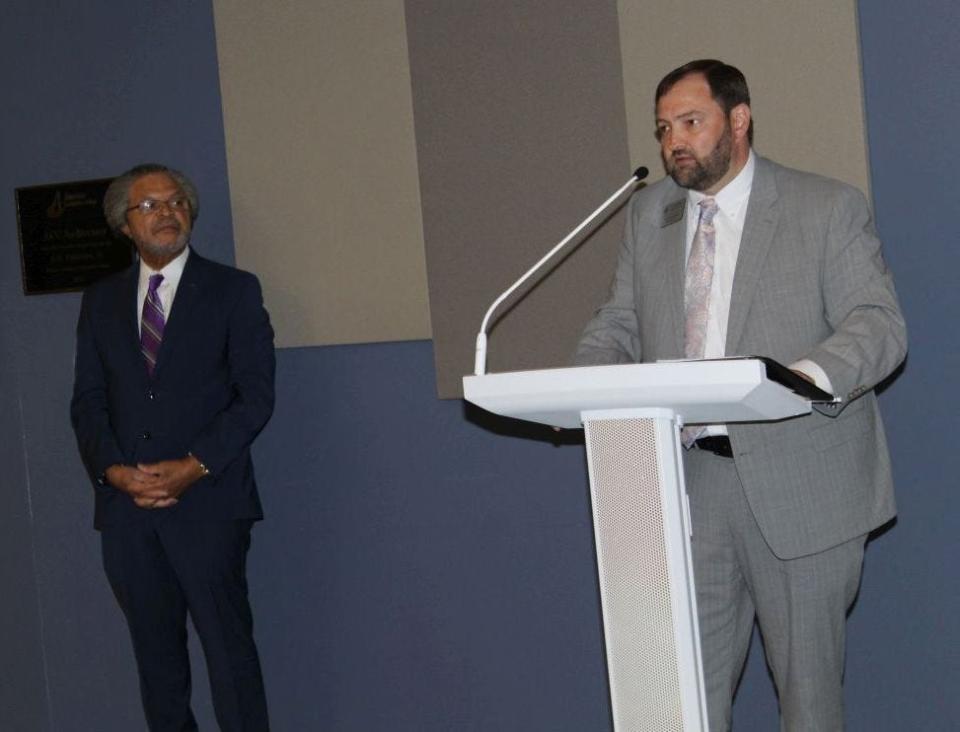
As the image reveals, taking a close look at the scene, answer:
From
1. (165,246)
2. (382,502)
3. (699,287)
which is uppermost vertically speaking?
(165,246)

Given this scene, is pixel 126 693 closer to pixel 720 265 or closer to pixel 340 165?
pixel 340 165

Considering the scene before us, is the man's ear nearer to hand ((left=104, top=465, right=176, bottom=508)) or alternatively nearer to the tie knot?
the tie knot

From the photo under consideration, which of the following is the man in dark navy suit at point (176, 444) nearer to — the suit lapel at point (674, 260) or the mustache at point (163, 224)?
the mustache at point (163, 224)

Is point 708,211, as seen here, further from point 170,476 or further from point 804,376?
point 170,476

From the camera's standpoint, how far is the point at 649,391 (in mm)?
2154

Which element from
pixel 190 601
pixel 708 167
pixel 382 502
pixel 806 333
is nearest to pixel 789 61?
pixel 708 167

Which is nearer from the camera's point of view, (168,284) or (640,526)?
(640,526)

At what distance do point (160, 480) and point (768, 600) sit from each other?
1852mm

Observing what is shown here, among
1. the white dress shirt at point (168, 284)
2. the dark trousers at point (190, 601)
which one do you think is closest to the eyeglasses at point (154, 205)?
the white dress shirt at point (168, 284)

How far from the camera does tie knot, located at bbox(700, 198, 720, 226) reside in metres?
2.95

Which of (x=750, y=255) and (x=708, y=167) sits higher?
(x=708, y=167)

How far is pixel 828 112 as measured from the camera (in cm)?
341

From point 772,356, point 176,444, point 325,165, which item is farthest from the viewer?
point 325,165

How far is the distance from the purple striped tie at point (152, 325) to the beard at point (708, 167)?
1827 mm
